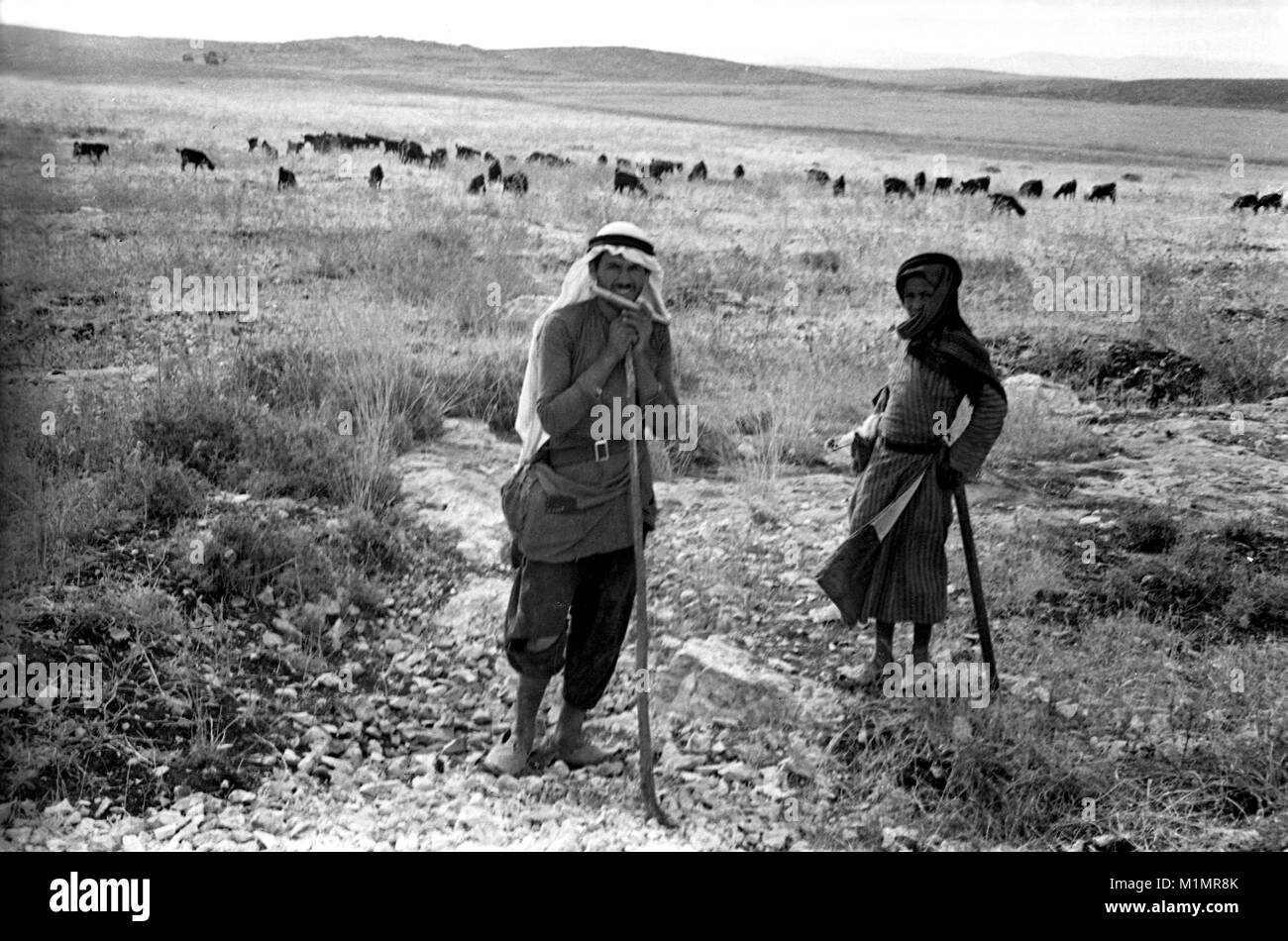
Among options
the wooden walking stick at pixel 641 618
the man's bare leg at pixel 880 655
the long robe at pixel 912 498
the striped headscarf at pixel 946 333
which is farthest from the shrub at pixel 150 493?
the striped headscarf at pixel 946 333

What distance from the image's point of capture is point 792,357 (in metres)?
7.72

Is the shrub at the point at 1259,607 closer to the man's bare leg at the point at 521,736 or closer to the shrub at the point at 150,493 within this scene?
the man's bare leg at the point at 521,736

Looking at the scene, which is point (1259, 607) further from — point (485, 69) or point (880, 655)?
point (485, 69)

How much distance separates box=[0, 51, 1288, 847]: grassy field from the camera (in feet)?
14.3

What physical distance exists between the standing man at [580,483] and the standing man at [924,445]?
92cm

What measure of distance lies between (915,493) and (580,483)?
1314mm

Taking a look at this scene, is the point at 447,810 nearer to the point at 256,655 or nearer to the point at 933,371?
the point at 256,655

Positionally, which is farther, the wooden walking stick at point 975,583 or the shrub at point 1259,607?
the shrub at point 1259,607

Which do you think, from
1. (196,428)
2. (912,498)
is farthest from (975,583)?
(196,428)

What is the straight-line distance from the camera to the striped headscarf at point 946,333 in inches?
149

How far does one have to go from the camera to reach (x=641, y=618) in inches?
136
